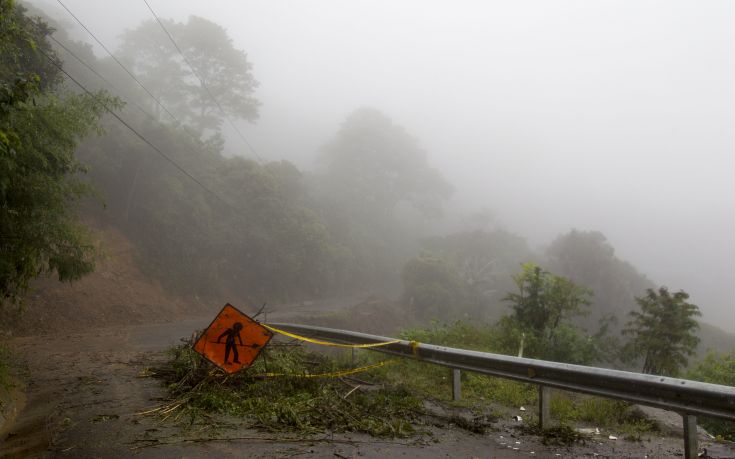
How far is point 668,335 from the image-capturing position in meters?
17.6

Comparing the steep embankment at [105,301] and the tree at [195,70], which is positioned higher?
the tree at [195,70]

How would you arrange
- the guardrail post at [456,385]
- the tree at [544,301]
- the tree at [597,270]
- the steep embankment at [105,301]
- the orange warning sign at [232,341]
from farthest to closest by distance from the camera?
the tree at [597,270] → the steep embankment at [105,301] → the tree at [544,301] → the guardrail post at [456,385] → the orange warning sign at [232,341]

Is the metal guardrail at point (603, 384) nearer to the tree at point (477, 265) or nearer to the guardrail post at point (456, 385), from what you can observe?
the guardrail post at point (456, 385)

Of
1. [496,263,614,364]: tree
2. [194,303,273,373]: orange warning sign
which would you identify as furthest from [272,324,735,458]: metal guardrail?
[496,263,614,364]: tree

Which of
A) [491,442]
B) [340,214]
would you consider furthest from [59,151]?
[340,214]

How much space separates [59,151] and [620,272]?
156ft

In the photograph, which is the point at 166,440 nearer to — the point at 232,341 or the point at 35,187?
the point at 232,341

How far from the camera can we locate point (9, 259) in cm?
810

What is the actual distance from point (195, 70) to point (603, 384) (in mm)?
50881

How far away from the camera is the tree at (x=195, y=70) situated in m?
47.2

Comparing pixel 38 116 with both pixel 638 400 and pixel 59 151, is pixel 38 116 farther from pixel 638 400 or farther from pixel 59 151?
pixel 638 400

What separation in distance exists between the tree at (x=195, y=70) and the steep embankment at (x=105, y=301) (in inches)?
997

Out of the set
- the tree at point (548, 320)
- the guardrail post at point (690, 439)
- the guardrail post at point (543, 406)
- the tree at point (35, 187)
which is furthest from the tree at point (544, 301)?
the tree at point (35, 187)

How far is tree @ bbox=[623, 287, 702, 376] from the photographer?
1725cm
